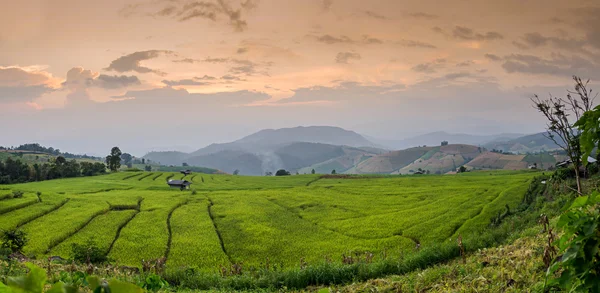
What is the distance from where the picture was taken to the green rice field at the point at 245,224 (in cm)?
2666

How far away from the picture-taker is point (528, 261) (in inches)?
371

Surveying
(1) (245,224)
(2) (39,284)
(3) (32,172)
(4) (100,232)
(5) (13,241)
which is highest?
(2) (39,284)

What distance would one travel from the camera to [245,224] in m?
33.3

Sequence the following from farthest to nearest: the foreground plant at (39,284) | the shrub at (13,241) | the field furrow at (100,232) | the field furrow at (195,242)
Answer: the field furrow at (100,232)
the field furrow at (195,242)
the shrub at (13,241)
the foreground plant at (39,284)

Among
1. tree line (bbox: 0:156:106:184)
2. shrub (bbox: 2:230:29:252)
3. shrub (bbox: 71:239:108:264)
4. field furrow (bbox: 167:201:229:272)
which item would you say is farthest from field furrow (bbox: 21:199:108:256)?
tree line (bbox: 0:156:106:184)

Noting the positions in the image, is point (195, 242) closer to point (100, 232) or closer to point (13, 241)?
point (100, 232)

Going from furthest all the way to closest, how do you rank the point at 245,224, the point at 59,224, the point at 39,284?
1. the point at 245,224
2. the point at 59,224
3. the point at 39,284

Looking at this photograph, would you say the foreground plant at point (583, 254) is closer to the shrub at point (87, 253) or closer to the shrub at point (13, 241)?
the shrub at point (87, 253)

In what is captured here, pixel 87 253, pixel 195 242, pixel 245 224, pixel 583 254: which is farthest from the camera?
pixel 245 224

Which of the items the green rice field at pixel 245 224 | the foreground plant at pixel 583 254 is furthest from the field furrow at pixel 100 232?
the foreground plant at pixel 583 254

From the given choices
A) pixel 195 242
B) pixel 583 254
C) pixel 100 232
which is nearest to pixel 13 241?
pixel 100 232

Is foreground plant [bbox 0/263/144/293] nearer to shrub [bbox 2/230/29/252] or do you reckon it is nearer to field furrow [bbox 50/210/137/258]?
shrub [bbox 2/230/29/252]

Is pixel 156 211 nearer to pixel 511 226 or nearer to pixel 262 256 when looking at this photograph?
pixel 262 256

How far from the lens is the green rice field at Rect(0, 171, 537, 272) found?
26656 millimetres
